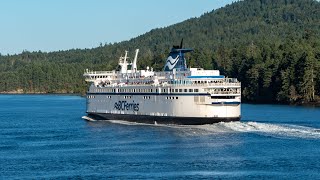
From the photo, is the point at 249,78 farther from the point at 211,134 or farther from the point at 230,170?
the point at 230,170

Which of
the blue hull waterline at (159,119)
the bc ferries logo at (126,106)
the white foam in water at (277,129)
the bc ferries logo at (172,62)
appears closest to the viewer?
the white foam in water at (277,129)

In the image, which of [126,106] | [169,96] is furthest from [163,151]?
[126,106]

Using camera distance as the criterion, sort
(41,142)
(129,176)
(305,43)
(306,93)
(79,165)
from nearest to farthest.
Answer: (129,176), (79,165), (41,142), (306,93), (305,43)

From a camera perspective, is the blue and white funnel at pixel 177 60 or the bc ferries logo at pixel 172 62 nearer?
the blue and white funnel at pixel 177 60

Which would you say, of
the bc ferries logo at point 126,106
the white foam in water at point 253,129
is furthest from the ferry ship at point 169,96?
the white foam in water at point 253,129

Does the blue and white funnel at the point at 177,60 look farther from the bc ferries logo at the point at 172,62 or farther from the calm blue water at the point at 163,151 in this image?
the calm blue water at the point at 163,151

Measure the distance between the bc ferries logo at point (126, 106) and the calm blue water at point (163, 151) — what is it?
215 centimetres

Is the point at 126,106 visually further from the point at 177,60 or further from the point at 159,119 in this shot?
the point at 177,60

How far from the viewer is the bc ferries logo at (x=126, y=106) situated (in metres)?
85.2

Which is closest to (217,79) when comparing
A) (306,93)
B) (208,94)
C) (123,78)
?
(208,94)

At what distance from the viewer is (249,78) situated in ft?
471

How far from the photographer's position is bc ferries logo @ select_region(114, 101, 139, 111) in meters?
85.2

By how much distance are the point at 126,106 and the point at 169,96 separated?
975 cm

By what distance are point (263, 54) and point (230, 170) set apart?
10859cm
